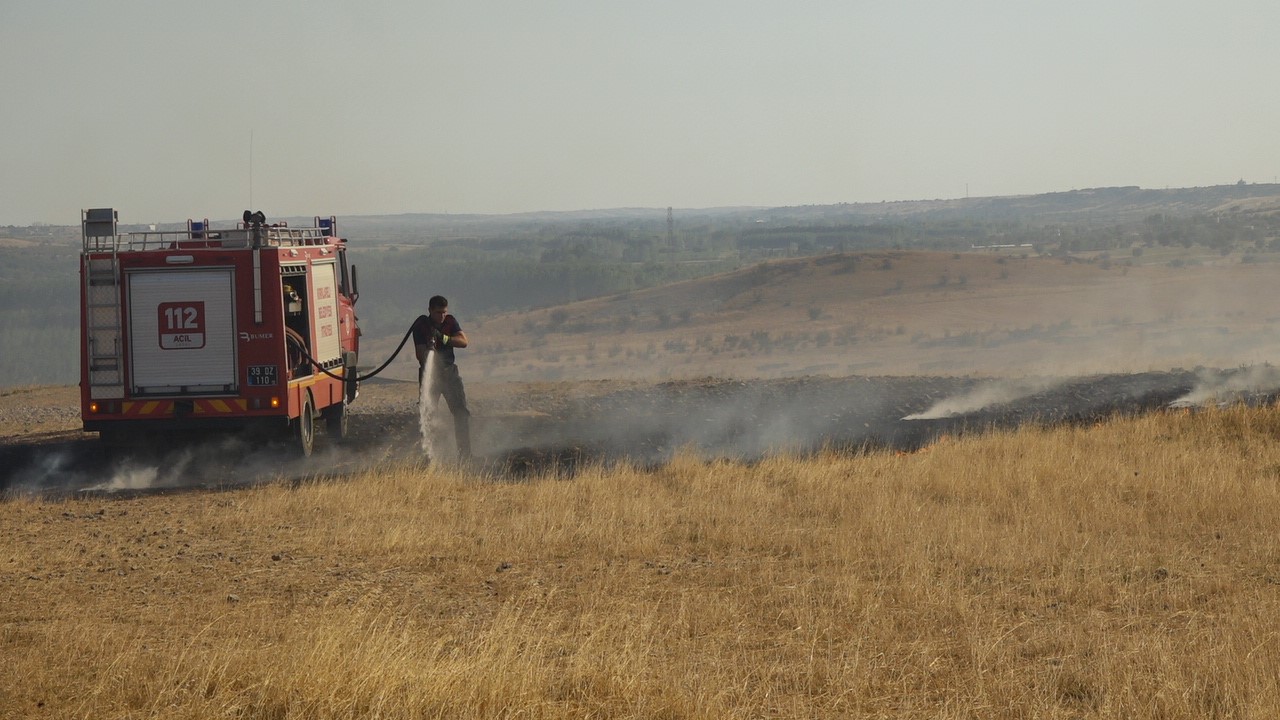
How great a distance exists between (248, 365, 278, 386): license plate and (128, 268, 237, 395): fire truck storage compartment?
0.59 feet

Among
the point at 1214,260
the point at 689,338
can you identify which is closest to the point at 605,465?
the point at 689,338

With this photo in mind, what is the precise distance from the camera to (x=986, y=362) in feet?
143

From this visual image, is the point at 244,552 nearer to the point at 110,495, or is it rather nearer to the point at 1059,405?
the point at 110,495

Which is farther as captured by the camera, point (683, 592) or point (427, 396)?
point (427, 396)

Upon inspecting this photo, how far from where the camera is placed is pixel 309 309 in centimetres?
1580

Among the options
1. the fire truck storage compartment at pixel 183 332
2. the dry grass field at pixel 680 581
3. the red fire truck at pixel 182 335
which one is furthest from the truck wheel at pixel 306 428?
the fire truck storage compartment at pixel 183 332

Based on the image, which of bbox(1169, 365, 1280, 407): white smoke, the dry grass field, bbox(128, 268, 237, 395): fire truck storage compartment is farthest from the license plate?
bbox(1169, 365, 1280, 407): white smoke

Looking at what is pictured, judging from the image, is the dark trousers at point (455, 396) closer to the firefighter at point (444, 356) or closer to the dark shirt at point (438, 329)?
the firefighter at point (444, 356)

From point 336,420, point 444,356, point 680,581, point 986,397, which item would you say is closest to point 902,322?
point 986,397

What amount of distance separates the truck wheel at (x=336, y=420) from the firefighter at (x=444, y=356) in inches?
107

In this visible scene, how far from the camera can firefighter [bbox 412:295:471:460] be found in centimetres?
1520

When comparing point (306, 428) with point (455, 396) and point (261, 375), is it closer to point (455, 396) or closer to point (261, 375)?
point (261, 375)

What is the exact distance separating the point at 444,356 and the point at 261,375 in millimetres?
2038

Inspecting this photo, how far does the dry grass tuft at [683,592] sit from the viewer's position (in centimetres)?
616
